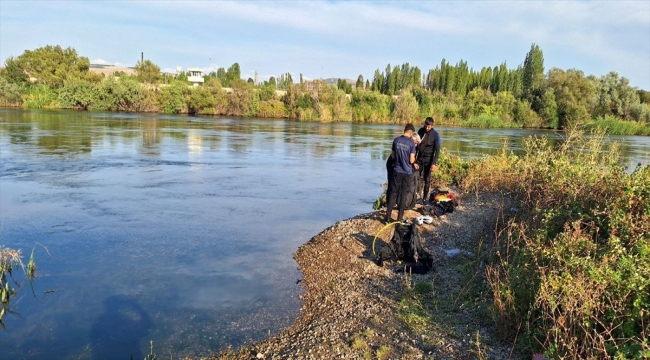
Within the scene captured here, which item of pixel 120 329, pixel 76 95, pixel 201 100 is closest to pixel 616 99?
pixel 201 100

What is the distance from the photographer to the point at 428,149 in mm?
11250

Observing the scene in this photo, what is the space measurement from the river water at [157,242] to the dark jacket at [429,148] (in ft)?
8.34

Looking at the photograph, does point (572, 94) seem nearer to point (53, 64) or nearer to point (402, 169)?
point (402, 169)

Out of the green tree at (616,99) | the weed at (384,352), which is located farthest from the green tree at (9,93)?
the green tree at (616,99)

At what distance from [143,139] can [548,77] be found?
54154 mm

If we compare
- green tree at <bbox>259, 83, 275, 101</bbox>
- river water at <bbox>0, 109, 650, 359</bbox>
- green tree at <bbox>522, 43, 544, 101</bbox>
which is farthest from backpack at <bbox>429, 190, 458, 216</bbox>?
green tree at <bbox>522, 43, 544, 101</bbox>

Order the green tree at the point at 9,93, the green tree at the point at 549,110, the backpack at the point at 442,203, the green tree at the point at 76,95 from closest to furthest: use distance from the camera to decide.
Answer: the backpack at the point at 442,203 → the green tree at the point at 9,93 → the green tree at the point at 549,110 → the green tree at the point at 76,95

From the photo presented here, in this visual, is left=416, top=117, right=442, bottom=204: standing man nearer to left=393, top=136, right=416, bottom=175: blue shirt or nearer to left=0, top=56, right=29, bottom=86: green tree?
left=393, top=136, right=416, bottom=175: blue shirt

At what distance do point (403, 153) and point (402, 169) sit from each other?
34 cm

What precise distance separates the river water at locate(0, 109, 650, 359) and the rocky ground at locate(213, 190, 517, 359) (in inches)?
18.8

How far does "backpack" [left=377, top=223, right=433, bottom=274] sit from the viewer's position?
772cm

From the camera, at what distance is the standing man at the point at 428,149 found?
11.0 m

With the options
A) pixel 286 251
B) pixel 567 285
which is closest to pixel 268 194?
pixel 286 251

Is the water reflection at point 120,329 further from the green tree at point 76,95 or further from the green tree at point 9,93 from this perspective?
the green tree at point 9,93
